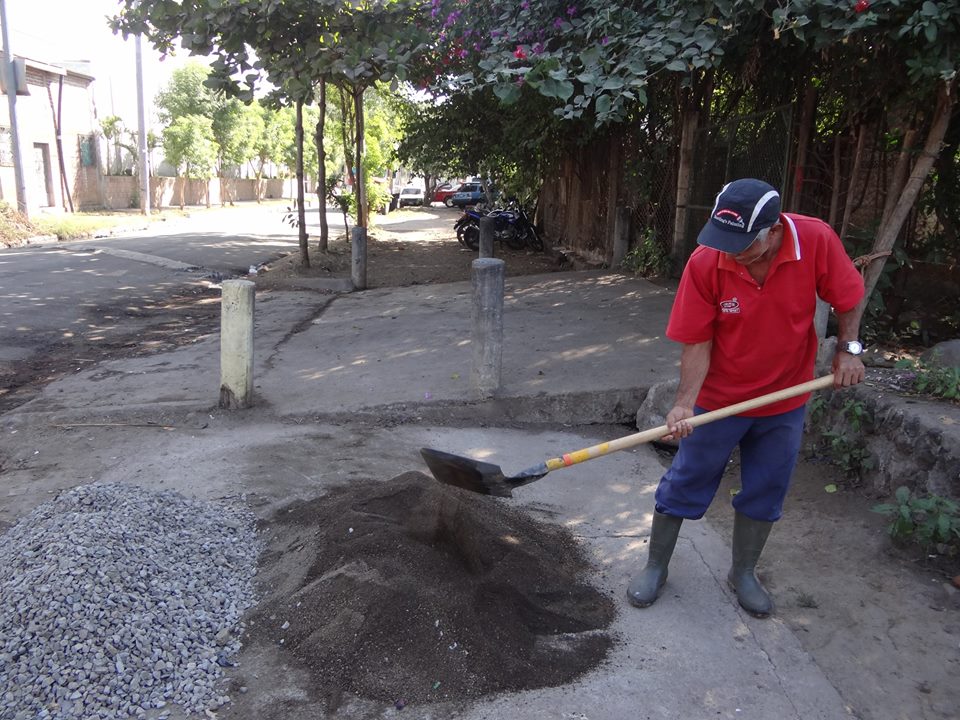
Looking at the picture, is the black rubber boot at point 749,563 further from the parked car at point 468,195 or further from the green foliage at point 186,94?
the green foliage at point 186,94

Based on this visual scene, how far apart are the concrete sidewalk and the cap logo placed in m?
1.54

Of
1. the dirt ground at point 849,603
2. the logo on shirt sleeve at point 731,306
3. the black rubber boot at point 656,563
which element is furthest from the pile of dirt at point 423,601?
the logo on shirt sleeve at point 731,306

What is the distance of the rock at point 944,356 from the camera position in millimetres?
4242

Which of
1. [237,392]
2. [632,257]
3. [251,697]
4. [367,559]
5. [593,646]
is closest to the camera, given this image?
[251,697]

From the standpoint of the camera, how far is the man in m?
2.65

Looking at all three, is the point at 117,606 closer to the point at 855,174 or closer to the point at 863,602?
the point at 863,602

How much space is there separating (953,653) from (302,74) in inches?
323

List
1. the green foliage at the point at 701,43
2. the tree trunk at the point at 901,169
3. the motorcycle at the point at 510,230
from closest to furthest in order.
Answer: the green foliage at the point at 701,43, the tree trunk at the point at 901,169, the motorcycle at the point at 510,230

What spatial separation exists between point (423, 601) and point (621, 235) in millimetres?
8869

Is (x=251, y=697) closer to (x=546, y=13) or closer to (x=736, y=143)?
(x=546, y=13)

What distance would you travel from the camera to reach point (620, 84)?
4.64m

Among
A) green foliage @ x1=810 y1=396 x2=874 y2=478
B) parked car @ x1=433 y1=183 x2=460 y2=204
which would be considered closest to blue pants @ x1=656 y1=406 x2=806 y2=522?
green foliage @ x1=810 y1=396 x2=874 y2=478

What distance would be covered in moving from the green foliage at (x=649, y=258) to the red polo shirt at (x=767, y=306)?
6.77 meters

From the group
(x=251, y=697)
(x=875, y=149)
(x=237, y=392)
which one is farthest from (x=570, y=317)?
(x=251, y=697)
